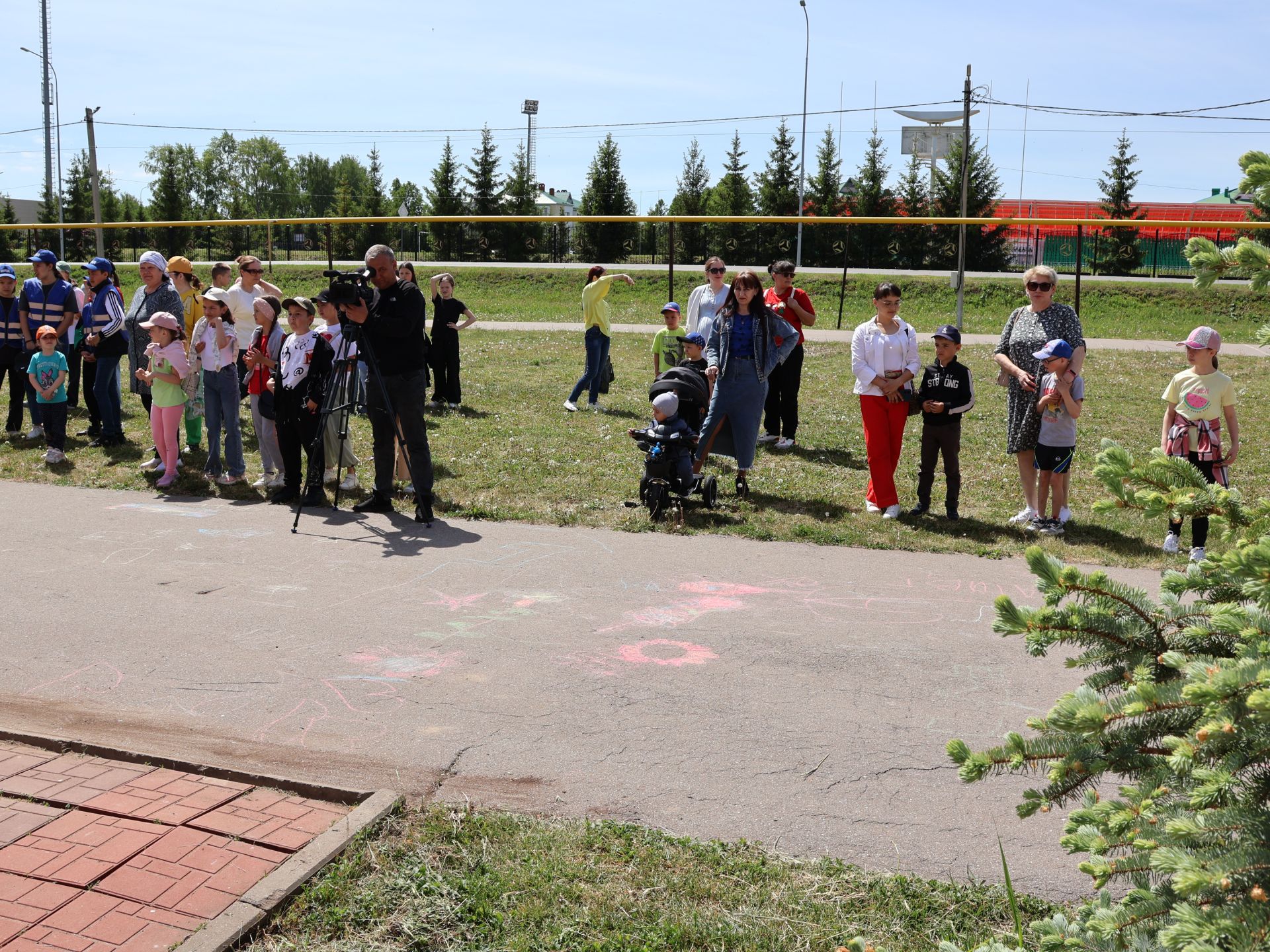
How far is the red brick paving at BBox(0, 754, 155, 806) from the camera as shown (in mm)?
4332

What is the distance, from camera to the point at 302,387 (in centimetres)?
977

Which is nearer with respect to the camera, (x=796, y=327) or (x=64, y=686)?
(x=64, y=686)

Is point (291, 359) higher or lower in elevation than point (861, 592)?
higher

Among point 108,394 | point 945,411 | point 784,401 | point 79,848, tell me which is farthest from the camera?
point 784,401

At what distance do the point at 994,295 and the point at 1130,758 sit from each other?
3199 cm

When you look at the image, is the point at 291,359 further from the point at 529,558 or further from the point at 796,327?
the point at 796,327

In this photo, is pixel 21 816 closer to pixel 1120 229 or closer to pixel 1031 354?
pixel 1031 354

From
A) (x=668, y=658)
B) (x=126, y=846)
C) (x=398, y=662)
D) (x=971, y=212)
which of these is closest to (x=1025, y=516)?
(x=668, y=658)

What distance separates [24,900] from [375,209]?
50.8 m

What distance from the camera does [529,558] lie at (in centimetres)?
817

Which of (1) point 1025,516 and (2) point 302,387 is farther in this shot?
(2) point 302,387

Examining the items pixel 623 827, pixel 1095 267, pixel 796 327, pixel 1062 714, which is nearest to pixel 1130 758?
pixel 1062 714

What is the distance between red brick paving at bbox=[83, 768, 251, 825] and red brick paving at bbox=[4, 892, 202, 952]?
54 cm

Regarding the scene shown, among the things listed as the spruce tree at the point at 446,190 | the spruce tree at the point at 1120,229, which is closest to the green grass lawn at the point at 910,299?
the spruce tree at the point at 1120,229
